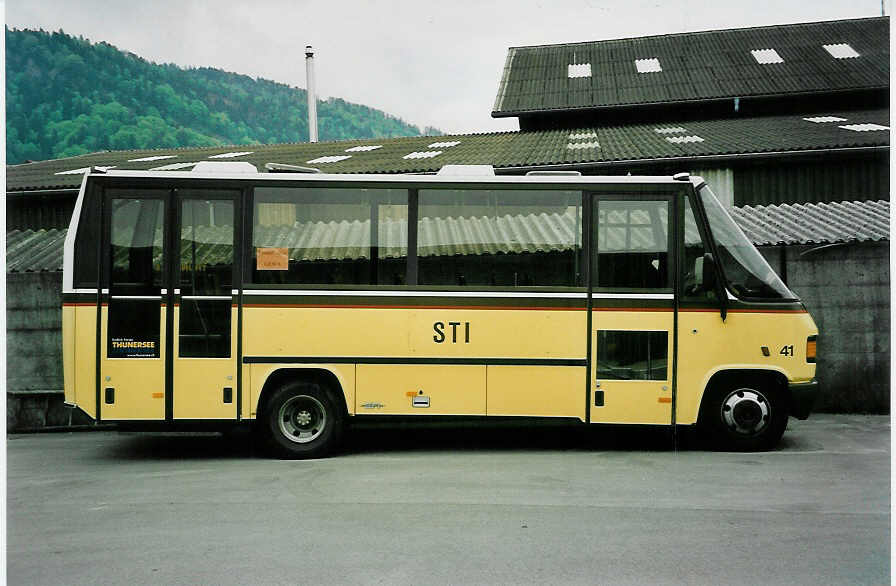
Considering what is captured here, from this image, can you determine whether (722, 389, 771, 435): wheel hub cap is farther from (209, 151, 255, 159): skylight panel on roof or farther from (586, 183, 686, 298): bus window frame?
(209, 151, 255, 159): skylight panel on roof

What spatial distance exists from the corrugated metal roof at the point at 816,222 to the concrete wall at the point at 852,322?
30cm

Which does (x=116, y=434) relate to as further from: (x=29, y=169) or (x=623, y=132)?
(x=623, y=132)

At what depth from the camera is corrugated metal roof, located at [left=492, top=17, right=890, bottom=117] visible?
25250 millimetres

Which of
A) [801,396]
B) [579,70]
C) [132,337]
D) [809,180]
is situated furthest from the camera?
[579,70]

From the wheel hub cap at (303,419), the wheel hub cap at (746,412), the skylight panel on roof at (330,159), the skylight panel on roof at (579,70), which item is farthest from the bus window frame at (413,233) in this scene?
the skylight panel on roof at (579,70)

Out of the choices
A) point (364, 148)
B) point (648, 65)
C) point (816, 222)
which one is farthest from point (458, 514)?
point (648, 65)

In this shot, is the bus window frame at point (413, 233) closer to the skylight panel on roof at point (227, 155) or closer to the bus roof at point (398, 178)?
the bus roof at point (398, 178)

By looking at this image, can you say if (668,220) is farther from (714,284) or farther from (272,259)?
(272,259)

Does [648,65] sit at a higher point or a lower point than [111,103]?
higher

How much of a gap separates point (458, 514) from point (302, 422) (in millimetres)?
3046

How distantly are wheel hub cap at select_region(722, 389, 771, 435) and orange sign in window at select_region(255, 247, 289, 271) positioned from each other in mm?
4892

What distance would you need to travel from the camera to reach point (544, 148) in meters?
18.8

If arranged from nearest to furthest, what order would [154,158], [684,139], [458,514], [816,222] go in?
[458,514] < [816,222] < [684,139] < [154,158]

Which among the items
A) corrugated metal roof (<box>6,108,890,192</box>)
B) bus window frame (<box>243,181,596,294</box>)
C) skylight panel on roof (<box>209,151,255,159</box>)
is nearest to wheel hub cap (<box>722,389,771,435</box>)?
bus window frame (<box>243,181,596,294</box>)
